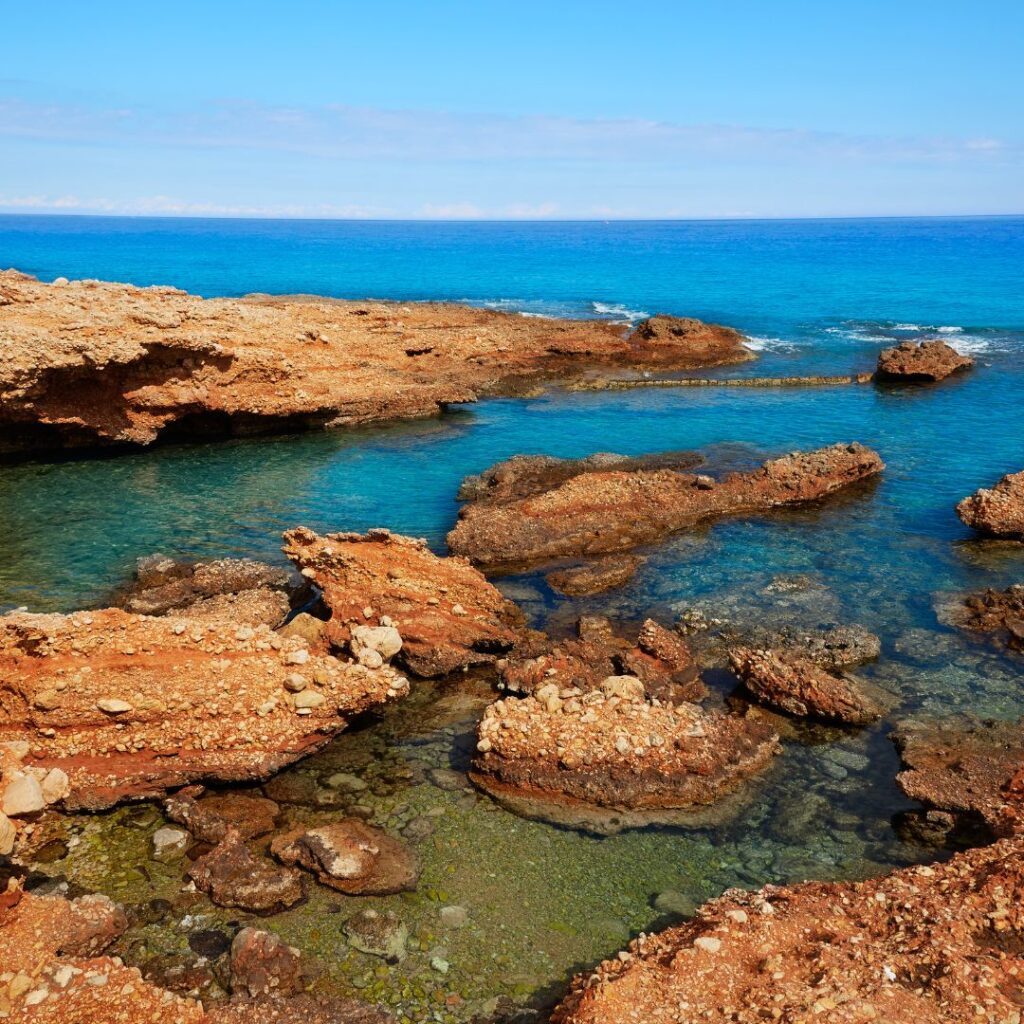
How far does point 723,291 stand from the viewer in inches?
3452

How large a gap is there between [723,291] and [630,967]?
281ft

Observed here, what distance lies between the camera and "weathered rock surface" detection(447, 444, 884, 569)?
77.3 ft

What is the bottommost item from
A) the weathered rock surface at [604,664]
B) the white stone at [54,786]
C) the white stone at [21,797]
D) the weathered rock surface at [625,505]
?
the white stone at [54,786]

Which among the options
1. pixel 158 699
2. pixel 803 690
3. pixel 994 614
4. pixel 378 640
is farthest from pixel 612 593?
pixel 158 699

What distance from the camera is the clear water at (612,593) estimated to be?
1128 centimetres

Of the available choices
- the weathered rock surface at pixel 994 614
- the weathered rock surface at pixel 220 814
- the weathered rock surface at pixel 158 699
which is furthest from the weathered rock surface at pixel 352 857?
the weathered rock surface at pixel 994 614

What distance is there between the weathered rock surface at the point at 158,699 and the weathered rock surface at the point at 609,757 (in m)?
2.76

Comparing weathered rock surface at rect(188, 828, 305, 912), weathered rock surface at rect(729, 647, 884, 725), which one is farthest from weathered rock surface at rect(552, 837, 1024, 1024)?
weathered rock surface at rect(729, 647, 884, 725)

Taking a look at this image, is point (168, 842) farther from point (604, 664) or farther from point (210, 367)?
point (210, 367)

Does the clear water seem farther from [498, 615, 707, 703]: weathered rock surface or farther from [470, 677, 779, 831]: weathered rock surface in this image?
[498, 615, 707, 703]: weathered rock surface

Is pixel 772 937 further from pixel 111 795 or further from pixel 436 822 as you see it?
pixel 111 795

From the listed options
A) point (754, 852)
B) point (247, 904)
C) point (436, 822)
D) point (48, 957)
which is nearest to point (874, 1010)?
point (754, 852)

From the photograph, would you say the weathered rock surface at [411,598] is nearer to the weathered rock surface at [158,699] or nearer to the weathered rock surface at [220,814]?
the weathered rock surface at [158,699]

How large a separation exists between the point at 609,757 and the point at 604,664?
3.52m
